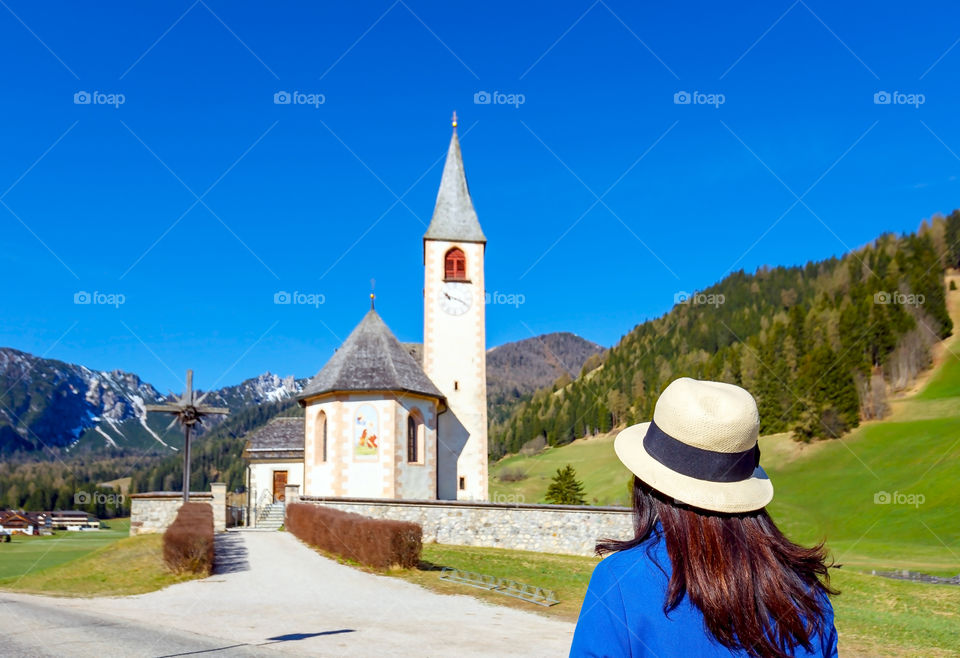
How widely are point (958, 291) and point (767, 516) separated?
11392 cm

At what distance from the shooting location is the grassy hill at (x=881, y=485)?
3912 centimetres

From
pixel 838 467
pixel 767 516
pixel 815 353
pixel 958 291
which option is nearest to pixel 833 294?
pixel 958 291

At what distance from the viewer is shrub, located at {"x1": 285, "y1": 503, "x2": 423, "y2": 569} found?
2030cm

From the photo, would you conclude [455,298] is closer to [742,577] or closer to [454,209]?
[454,209]

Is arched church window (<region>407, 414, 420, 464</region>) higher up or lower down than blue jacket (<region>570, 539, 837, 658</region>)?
higher up

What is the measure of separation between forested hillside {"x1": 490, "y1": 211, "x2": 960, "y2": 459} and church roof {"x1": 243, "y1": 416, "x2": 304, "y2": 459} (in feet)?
124

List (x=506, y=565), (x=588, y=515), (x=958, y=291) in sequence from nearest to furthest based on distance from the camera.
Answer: (x=506, y=565) < (x=588, y=515) < (x=958, y=291)

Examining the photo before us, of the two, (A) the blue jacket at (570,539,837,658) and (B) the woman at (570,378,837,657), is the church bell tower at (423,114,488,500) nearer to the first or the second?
(B) the woman at (570,378,837,657)

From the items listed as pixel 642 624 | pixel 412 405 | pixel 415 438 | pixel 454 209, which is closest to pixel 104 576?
pixel 412 405

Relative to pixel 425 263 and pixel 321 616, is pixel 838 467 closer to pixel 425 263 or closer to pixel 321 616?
pixel 425 263

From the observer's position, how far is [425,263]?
141 feet

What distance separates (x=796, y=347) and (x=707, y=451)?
85700 mm

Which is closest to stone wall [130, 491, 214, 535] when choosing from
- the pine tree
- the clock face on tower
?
the clock face on tower

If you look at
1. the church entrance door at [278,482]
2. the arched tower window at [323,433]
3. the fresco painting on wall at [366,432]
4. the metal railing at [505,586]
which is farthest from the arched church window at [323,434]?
the metal railing at [505,586]
